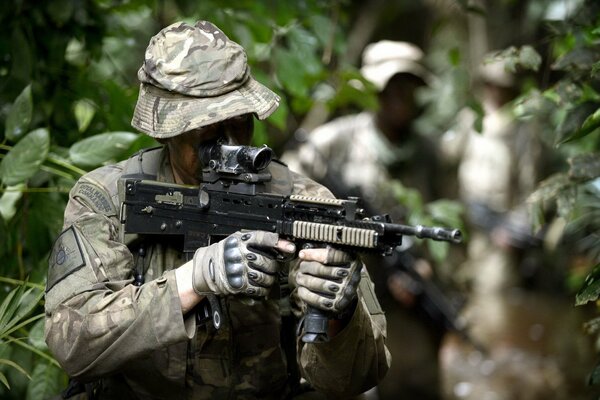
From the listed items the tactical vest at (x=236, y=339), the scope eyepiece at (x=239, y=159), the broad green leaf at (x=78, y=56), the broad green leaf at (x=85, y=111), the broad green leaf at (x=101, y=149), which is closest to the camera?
the scope eyepiece at (x=239, y=159)

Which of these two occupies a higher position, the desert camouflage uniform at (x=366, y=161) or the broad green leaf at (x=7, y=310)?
the desert camouflage uniform at (x=366, y=161)

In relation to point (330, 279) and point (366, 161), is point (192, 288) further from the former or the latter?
point (366, 161)

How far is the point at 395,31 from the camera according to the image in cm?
1112

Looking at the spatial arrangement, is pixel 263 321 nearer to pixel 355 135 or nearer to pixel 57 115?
pixel 57 115

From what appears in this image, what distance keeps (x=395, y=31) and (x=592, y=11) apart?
274 inches

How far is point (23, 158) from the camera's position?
13.6 feet

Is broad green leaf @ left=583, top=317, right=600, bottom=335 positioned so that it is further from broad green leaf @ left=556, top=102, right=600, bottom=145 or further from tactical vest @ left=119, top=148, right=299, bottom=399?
tactical vest @ left=119, top=148, right=299, bottom=399

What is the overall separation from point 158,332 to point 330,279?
0.56 metres

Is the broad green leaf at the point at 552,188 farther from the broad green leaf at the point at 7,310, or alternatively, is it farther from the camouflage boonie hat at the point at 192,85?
the broad green leaf at the point at 7,310

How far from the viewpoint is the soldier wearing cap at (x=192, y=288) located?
10.6ft

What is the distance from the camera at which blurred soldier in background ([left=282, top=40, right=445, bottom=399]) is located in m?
6.99

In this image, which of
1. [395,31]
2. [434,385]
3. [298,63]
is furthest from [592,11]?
[395,31]

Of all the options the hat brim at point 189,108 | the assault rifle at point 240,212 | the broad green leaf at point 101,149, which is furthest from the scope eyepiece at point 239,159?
the broad green leaf at point 101,149

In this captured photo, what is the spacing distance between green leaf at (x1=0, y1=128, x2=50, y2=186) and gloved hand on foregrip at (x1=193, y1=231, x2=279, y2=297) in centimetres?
121
